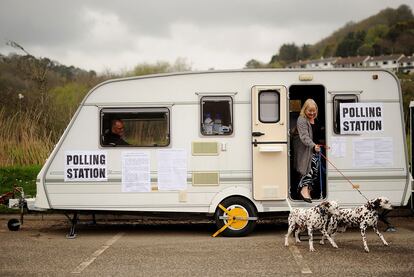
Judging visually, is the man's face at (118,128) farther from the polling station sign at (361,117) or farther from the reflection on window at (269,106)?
the polling station sign at (361,117)

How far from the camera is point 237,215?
381 inches

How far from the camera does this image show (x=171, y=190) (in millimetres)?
9734

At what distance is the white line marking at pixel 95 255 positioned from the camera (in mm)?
7430

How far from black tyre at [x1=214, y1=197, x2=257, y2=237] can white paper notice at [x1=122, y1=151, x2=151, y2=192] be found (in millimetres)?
1285

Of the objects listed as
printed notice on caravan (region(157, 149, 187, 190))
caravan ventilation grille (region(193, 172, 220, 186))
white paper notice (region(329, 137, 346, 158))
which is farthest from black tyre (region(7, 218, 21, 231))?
white paper notice (region(329, 137, 346, 158))

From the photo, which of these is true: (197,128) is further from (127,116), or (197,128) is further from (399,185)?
(399,185)

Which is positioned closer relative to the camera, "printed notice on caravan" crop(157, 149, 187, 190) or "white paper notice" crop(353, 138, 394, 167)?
"printed notice on caravan" crop(157, 149, 187, 190)

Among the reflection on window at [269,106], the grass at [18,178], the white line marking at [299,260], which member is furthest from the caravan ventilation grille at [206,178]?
the grass at [18,178]

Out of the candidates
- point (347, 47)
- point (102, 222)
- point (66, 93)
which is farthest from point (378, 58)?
point (102, 222)

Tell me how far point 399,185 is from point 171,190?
3.79m

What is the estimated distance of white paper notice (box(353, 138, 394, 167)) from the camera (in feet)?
32.3

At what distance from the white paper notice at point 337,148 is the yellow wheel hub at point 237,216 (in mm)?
1760

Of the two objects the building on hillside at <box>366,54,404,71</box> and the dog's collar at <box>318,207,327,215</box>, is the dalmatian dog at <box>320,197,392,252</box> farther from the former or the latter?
the building on hillside at <box>366,54,404,71</box>

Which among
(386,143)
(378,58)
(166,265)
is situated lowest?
(166,265)
